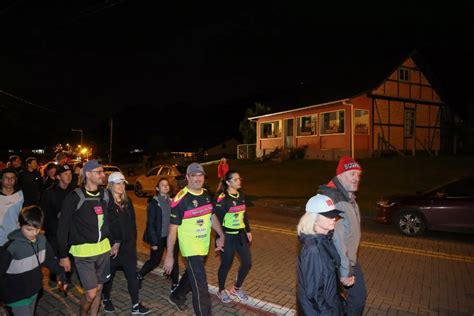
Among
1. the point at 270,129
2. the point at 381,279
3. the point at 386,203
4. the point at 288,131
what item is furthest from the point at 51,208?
the point at 270,129

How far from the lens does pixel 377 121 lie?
86.5ft

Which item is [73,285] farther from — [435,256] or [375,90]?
[375,90]

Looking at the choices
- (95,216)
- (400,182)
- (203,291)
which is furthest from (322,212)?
(400,182)

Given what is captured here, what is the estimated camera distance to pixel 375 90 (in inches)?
1021

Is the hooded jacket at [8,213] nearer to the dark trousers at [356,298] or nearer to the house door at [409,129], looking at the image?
the dark trousers at [356,298]

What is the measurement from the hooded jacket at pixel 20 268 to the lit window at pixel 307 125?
26.5m

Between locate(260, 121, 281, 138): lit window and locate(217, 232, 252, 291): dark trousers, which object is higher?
locate(260, 121, 281, 138): lit window

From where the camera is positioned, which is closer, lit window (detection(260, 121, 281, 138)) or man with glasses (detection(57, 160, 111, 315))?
man with glasses (detection(57, 160, 111, 315))

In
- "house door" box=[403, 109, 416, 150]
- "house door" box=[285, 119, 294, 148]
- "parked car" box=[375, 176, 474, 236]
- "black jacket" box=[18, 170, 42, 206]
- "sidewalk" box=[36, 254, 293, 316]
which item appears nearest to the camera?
"sidewalk" box=[36, 254, 293, 316]

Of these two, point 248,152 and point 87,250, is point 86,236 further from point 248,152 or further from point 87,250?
point 248,152

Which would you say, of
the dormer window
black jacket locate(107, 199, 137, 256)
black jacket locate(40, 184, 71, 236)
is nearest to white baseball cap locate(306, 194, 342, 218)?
black jacket locate(107, 199, 137, 256)

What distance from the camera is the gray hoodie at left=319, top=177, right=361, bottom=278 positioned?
11.5 feet

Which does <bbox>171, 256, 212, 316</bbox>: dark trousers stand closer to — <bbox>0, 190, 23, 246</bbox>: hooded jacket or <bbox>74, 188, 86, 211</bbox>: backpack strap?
<bbox>74, 188, 86, 211</bbox>: backpack strap

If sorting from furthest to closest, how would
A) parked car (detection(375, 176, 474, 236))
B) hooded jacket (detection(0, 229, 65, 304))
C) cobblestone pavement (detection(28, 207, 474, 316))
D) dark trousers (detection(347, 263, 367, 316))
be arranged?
parked car (detection(375, 176, 474, 236)) → cobblestone pavement (detection(28, 207, 474, 316)) → dark trousers (detection(347, 263, 367, 316)) → hooded jacket (detection(0, 229, 65, 304))
